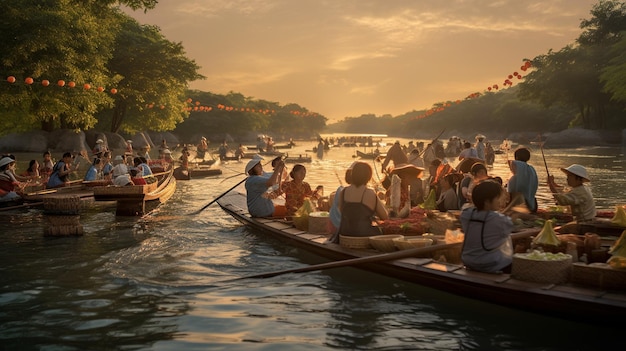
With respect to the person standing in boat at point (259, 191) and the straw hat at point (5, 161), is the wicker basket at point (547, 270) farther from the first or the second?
the straw hat at point (5, 161)

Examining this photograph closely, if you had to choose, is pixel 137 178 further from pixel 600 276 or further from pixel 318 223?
pixel 600 276

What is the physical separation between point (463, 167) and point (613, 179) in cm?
1640

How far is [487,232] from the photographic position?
7.06m

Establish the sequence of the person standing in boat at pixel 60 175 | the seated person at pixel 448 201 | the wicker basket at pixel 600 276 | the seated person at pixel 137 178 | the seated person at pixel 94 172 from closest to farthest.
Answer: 1. the wicker basket at pixel 600 276
2. the seated person at pixel 448 201
3. the seated person at pixel 137 178
4. the person standing in boat at pixel 60 175
5. the seated person at pixel 94 172

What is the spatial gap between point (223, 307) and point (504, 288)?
12.2ft

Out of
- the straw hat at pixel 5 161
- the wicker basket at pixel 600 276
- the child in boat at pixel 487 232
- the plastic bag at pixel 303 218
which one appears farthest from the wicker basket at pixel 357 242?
the straw hat at pixel 5 161

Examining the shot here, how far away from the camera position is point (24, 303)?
7625 mm

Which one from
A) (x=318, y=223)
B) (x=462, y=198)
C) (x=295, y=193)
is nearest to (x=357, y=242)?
(x=318, y=223)

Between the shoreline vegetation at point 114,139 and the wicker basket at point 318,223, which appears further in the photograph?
the shoreline vegetation at point 114,139

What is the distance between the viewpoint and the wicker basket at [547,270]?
668 centimetres

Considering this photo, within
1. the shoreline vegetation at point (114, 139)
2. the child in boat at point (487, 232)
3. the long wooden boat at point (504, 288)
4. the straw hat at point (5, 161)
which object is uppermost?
the shoreline vegetation at point (114, 139)

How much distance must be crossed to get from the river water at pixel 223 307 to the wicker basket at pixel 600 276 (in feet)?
1.69

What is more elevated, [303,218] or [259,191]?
[259,191]

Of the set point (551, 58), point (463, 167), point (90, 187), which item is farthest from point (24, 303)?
point (551, 58)
